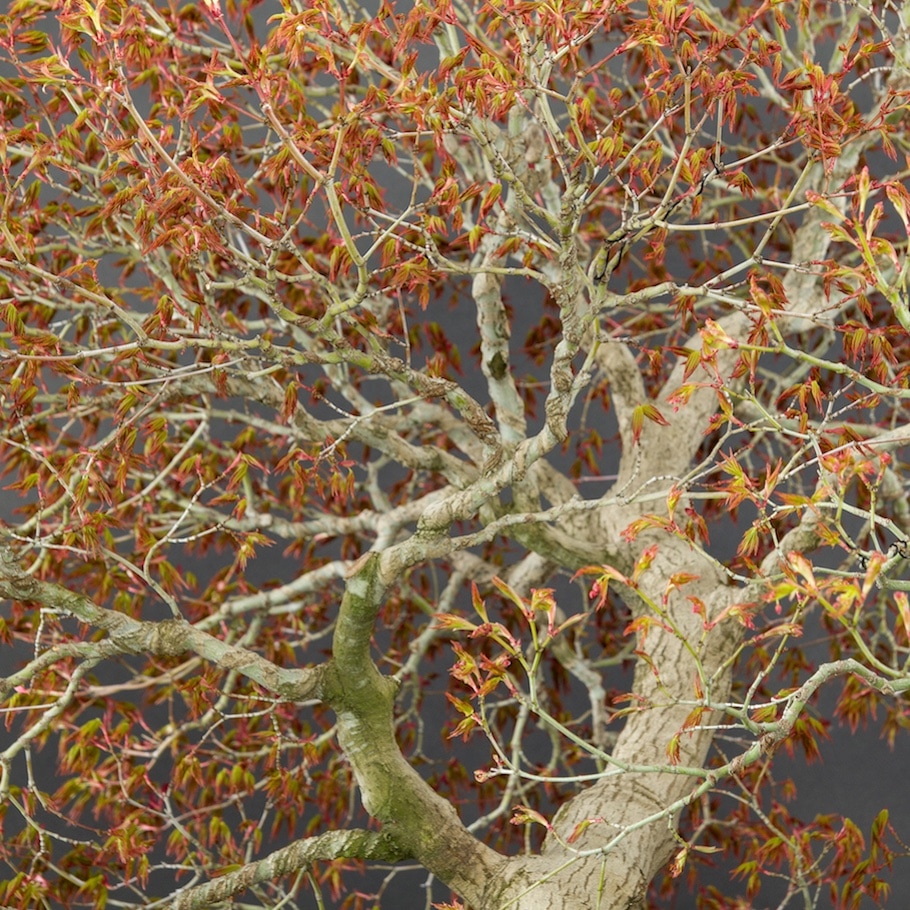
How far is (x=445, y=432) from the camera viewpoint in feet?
10.5

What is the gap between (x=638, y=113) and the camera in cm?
362

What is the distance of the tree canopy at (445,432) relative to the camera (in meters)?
1.93

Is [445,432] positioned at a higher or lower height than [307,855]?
higher

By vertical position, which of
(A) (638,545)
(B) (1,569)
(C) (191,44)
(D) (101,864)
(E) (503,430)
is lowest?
(D) (101,864)

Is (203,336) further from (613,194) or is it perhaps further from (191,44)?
(613,194)

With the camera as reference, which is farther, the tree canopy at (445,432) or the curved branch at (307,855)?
the curved branch at (307,855)

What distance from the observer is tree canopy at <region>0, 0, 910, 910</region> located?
6.33 ft

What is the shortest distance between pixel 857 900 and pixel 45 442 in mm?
2245

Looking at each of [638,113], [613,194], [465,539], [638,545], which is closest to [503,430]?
[638,545]

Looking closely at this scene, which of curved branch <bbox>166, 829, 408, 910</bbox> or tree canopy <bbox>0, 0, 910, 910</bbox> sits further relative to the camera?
curved branch <bbox>166, 829, 408, 910</bbox>

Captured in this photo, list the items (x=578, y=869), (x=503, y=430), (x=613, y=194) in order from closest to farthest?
1. (x=578, y=869)
2. (x=503, y=430)
3. (x=613, y=194)

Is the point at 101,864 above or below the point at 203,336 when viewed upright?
below

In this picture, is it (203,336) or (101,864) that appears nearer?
(203,336)

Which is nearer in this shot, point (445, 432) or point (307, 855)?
point (307, 855)
